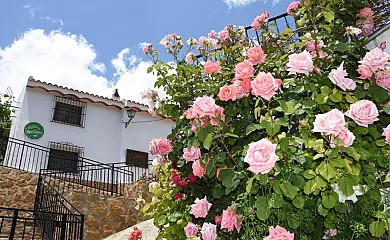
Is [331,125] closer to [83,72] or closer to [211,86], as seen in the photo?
[211,86]

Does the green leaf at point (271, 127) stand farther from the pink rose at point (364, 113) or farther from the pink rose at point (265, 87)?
the pink rose at point (364, 113)

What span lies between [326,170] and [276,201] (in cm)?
22

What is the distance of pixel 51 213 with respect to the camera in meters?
6.06

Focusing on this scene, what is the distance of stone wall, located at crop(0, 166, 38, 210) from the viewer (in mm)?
9109

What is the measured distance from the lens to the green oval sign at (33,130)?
1096 cm

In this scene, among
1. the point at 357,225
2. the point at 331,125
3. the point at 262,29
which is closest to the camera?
the point at 331,125

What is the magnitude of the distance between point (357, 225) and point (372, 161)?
0.98 feet

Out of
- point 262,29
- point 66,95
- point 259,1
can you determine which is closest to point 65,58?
point 66,95

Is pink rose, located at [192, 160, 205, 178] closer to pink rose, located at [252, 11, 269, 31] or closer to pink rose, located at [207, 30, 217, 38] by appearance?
pink rose, located at [252, 11, 269, 31]

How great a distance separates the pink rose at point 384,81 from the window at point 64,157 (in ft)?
34.9

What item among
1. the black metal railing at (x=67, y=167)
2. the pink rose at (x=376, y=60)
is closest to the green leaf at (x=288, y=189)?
the pink rose at (x=376, y=60)

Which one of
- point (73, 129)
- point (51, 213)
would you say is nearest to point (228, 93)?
point (51, 213)

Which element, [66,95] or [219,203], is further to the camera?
[66,95]

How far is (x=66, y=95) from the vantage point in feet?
39.1
